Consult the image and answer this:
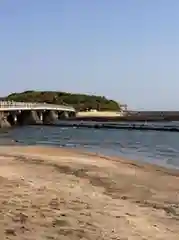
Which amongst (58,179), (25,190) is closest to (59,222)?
(25,190)

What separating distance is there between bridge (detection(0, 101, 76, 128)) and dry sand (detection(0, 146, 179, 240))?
6777 cm

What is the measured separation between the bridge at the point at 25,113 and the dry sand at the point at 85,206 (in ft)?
222

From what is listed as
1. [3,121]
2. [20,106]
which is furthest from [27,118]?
[3,121]

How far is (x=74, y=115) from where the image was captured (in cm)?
15462

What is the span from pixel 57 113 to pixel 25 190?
406 ft

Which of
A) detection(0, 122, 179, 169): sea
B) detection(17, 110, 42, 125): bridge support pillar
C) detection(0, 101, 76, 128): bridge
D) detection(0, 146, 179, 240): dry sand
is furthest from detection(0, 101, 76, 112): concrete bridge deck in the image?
detection(0, 146, 179, 240): dry sand

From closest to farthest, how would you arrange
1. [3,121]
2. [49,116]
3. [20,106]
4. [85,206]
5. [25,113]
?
[85,206]
[3,121]
[20,106]
[25,113]
[49,116]

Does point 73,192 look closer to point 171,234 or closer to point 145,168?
point 171,234

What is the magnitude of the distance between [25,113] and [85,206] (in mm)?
96023

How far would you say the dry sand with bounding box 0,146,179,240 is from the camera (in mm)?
9266

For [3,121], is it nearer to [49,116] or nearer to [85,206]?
[49,116]

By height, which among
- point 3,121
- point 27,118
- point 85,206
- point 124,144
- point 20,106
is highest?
point 20,106

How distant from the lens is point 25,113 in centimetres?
10656

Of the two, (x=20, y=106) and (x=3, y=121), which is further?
(x=20, y=106)
